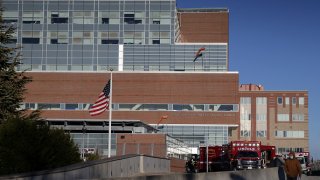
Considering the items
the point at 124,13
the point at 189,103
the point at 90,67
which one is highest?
the point at 124,13

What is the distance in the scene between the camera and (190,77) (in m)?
99.9

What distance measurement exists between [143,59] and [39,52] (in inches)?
697

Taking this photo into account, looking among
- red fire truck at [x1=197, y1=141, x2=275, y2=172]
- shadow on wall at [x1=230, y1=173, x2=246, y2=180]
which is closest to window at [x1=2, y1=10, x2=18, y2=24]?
red fire truck at [x1=197, y1=141, x2=275, y2=172]

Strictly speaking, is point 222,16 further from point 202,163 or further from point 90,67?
point 202,163

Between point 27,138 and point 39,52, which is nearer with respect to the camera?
point 27,138

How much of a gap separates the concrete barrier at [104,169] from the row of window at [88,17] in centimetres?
6170

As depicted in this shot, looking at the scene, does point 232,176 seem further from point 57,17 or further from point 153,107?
point 57,17

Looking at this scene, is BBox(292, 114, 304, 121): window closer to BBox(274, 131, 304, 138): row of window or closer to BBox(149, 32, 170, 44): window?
BBox(274, 131, 304, 138): row of window

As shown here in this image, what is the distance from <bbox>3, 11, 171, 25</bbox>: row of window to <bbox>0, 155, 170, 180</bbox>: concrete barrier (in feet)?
202

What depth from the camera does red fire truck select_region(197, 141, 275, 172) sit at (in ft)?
146

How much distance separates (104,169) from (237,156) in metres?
21.3

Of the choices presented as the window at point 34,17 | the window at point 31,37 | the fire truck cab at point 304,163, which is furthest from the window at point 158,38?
the fire truck cab at point 304,163

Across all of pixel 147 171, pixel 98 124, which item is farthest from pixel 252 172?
pixel 98 124

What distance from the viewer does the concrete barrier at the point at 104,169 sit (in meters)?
18.3
